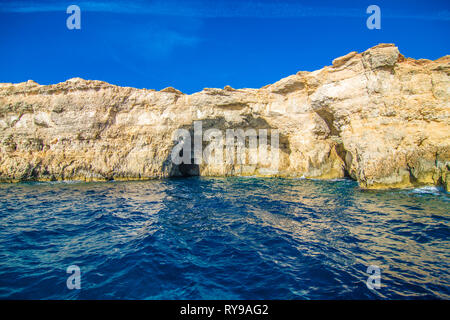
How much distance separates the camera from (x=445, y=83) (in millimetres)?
18594

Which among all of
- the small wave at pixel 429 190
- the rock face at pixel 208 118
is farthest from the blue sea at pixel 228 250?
the rock face at pixel 208 118

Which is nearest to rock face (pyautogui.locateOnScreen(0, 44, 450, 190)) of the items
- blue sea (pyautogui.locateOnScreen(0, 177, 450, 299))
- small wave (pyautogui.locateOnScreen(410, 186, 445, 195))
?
small wave (pyautogui.locateOnScreen(410, 186, 445, 195))

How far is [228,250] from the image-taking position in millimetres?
7578

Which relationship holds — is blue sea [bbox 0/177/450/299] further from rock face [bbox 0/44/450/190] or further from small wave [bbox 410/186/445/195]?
rock face [bbox 0/44/450/190]

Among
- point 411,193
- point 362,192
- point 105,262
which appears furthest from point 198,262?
point 411,193

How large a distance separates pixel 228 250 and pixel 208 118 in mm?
23307

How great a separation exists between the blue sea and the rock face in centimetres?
1083

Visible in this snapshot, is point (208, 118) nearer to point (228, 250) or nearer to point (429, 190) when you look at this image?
point (429, 190)

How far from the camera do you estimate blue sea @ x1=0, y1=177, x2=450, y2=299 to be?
5.41 m
